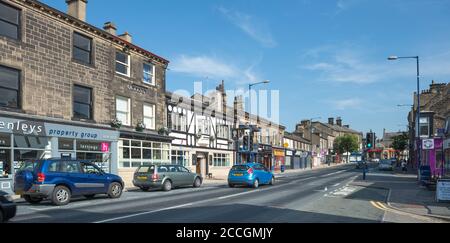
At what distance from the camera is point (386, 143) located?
165 m

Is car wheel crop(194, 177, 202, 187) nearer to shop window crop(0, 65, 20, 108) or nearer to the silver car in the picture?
the silver car

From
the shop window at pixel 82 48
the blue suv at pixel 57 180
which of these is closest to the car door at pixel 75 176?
the blue suv at pixel 57 180

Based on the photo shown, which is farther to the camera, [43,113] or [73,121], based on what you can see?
[73,121]

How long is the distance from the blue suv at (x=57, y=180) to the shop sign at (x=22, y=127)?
3.84 meters

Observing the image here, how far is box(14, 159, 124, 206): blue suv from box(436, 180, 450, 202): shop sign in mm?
13619

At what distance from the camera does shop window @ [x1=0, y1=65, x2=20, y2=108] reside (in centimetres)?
1998

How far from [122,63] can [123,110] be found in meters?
3.24

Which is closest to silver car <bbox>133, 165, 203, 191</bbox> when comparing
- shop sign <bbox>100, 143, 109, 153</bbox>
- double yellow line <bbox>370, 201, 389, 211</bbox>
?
shop sign <bbox>100, 143, 109, 153</bbox>

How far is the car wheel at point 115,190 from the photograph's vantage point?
18219 mm

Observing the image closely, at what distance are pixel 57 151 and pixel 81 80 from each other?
4.81 metres

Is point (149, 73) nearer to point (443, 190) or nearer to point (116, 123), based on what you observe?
point (116, 123)

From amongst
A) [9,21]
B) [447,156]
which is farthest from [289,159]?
[9,21]
